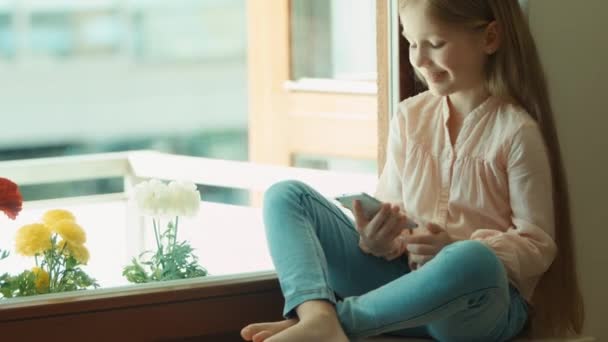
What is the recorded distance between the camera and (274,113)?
9.07 ft

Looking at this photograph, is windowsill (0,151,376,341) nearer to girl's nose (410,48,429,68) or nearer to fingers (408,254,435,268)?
fingers (408,254,435,268)

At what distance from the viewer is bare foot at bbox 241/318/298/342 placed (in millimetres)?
1382

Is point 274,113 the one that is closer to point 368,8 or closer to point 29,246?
point 368,8

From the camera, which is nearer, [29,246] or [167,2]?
[29,246]

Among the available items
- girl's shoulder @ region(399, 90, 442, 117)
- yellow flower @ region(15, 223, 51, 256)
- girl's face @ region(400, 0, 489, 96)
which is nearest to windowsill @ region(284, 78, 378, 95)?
girl's shoulder @ region(399, 90, 442, 117)

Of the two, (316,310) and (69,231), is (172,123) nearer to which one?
(69,231)

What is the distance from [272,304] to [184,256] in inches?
8.0

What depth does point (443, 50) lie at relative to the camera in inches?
60.6

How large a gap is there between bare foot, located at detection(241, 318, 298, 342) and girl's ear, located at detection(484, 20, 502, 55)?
59 centimetres

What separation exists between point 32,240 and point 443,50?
825mm

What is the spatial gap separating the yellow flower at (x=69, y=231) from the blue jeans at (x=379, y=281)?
15.0 inches

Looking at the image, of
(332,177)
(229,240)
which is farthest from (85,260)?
(332,177)

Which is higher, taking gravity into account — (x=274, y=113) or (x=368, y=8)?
(x=368, y=8)

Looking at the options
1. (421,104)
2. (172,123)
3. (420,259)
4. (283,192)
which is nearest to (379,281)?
(420,259)
